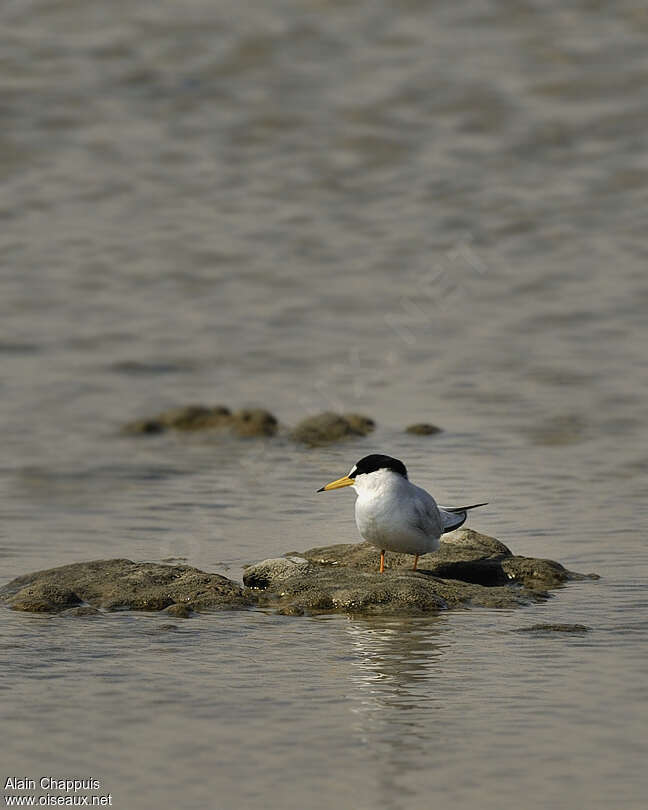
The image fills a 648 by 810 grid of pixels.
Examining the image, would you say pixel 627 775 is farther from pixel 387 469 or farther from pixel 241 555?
pixel 241 555

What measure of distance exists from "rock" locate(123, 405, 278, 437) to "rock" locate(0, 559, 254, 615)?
5.69 m

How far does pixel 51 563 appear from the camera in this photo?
943 centimetres

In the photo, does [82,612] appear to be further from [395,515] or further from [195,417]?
[195,417]

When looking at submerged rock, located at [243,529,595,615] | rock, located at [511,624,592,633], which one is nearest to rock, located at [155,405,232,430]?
submerged rock, located at [243,529,595,615]

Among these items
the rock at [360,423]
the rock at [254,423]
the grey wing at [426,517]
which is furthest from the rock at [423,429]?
the grey wing at [426,517]

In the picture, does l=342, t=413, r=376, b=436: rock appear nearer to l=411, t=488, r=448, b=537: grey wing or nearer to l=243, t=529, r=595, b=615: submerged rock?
l=243, t=529, r=595, b=615: submerged rock

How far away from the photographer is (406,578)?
834 cm

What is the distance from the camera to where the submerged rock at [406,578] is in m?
8.09

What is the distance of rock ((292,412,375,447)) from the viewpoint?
546 inches

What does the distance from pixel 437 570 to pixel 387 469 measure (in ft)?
2.18

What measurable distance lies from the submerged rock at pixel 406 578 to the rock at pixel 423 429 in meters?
4.10

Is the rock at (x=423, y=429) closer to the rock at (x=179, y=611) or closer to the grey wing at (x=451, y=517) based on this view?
the grey wing at (x=451, y=517)

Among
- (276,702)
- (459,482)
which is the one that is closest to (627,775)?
(276,702)

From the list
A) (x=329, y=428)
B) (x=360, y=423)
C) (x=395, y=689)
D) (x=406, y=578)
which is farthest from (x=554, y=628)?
(x=360, y=423)
